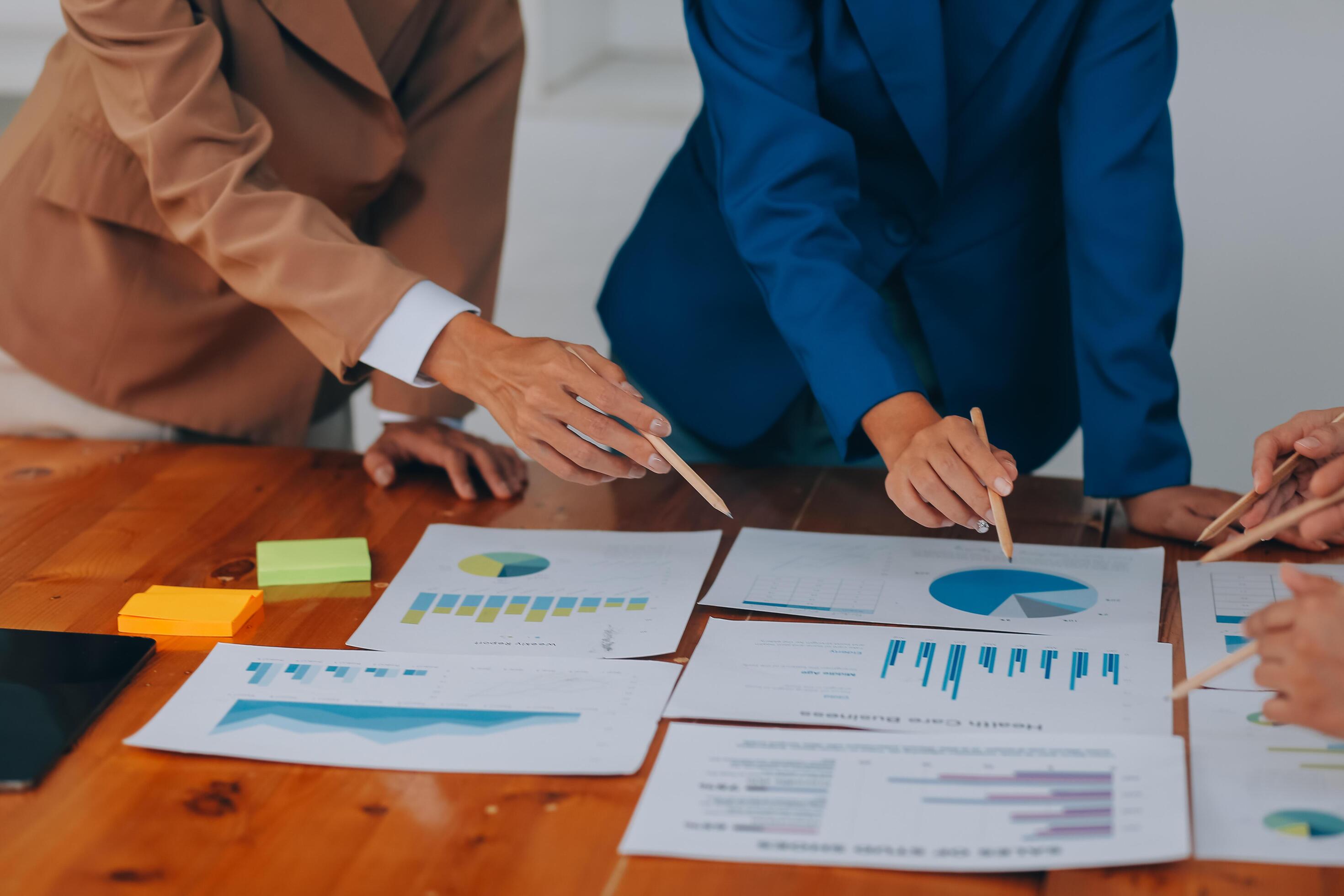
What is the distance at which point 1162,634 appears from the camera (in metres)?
0.91

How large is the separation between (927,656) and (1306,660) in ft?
0.85

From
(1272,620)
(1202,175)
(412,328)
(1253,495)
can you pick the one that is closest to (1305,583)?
(1272,620)

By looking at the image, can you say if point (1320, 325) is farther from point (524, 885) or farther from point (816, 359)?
point (524, 885)

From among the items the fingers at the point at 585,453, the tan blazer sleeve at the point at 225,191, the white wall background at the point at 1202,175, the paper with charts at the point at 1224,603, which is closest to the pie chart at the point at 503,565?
the fingers at the point at 585,453

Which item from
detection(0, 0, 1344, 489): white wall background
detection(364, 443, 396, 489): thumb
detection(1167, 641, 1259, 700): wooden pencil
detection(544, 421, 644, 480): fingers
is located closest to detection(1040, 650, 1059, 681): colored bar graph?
detection(1167, 641, 1259, 700): wooden pencil

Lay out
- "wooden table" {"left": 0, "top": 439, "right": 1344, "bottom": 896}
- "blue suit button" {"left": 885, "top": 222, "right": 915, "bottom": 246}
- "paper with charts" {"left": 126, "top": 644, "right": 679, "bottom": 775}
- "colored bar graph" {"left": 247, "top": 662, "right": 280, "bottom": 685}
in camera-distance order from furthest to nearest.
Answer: "blue suit button" {"left": 885, "top": 222, "right": 915, "bottom": 246} → "colored bar graph" {"left": 247, "top": 662, "right": 280, "bottom": 685} → "paper with charts" {"left": 126, "top": 644, "right": 679, "bottom": 775} → "wooden table" {"left": 0, "top": 439, "right": 1344, "bottom": 896}

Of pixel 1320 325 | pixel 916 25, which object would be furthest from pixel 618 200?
pixel 916 25

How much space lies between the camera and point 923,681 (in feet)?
2.73

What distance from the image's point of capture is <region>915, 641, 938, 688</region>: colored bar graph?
33.0 inches

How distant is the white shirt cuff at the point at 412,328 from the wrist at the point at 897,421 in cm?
39

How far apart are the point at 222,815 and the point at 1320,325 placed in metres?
2.11

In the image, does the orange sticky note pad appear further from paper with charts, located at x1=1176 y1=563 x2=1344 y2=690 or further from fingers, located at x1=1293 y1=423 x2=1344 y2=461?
fingers, located at x1=1293 y1=423 x2=1344 y2=461

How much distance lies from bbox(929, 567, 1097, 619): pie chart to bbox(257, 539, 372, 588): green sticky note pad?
0.49 metres

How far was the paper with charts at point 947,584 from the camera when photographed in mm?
932
